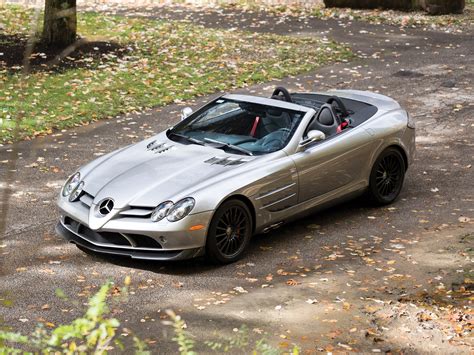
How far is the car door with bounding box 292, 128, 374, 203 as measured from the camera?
9.55 meters

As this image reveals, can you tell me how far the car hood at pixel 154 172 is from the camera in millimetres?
8578

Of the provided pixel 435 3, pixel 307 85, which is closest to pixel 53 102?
pixel 307 85

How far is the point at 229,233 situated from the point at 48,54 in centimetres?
1019

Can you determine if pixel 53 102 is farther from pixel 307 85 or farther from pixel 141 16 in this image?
pixel 141 16

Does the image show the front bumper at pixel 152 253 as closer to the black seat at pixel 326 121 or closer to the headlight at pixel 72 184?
the headlight at pixel 72 184

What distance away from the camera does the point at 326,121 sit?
392 inches

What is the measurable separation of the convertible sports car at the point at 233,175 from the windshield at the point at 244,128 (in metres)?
0.01

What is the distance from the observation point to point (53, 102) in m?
15.3

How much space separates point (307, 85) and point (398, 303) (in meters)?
9.67

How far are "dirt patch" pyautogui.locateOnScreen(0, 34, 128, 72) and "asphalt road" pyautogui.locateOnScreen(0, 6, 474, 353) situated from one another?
3.08 m

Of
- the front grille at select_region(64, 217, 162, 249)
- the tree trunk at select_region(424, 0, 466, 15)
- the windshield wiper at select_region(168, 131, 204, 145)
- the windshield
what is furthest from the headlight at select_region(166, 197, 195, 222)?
the tree trunk at select_region(424, 0, 466, 15)

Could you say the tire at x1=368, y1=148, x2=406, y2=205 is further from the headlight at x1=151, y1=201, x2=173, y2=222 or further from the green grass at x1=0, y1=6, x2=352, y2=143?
the green grass at x1=0, y1=6, x2=352, y2=143

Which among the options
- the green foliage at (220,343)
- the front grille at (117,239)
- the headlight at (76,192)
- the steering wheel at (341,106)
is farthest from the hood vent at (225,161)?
the green foliage at (220,343)

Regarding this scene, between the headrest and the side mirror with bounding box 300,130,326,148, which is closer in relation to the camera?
the side mirror with bounding box 300,130,326,148
